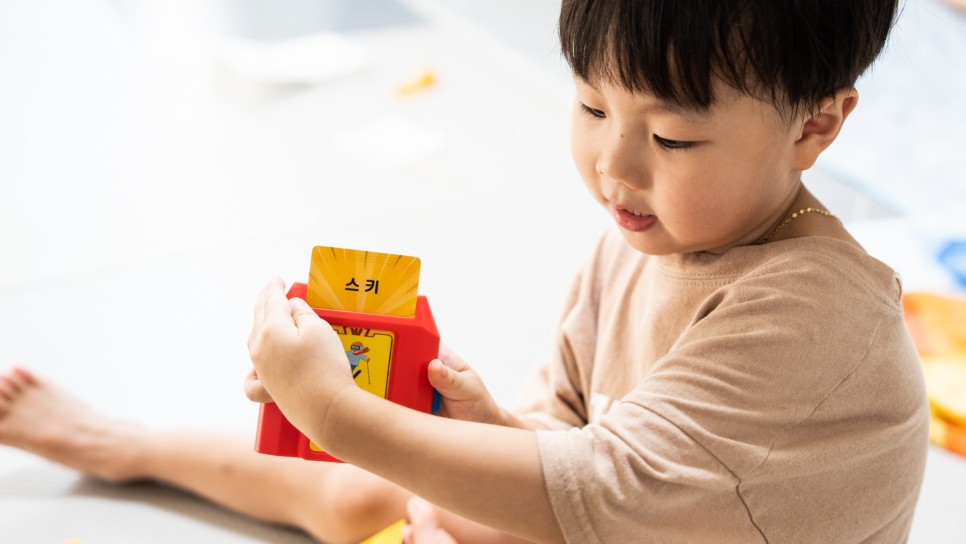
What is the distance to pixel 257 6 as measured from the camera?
2.49 m

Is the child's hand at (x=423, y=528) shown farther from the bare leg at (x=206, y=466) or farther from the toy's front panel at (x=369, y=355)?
the toy's front panel at (x=369, y=355)

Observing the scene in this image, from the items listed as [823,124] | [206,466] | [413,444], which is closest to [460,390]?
[413,444]

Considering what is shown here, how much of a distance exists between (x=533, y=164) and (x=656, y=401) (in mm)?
1167


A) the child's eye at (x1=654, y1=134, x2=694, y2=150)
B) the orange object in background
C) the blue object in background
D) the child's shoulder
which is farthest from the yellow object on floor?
the blue object in background

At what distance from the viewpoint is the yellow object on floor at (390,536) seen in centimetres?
97

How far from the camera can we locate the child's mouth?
776mm

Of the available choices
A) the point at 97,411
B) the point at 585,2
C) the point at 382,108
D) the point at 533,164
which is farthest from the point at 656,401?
the point at 382,108

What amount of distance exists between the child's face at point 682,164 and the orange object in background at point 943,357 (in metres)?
0.54

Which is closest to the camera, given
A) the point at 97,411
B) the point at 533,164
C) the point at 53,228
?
the point at 97,411

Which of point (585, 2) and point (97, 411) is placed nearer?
point (585, 2)

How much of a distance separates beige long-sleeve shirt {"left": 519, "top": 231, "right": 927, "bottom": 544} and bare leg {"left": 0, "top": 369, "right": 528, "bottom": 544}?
37 cm

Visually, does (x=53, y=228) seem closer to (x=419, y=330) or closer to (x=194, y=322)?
(x=194, y=322)

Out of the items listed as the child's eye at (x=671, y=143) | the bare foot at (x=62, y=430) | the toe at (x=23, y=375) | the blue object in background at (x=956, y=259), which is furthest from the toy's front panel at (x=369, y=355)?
the blue object in background at (x=956, y=259)

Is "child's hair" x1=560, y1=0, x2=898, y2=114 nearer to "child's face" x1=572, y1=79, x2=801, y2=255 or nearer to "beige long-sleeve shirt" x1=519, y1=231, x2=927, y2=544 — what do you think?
"child's face" x1=572, y1=79, x2=801, y2=255
